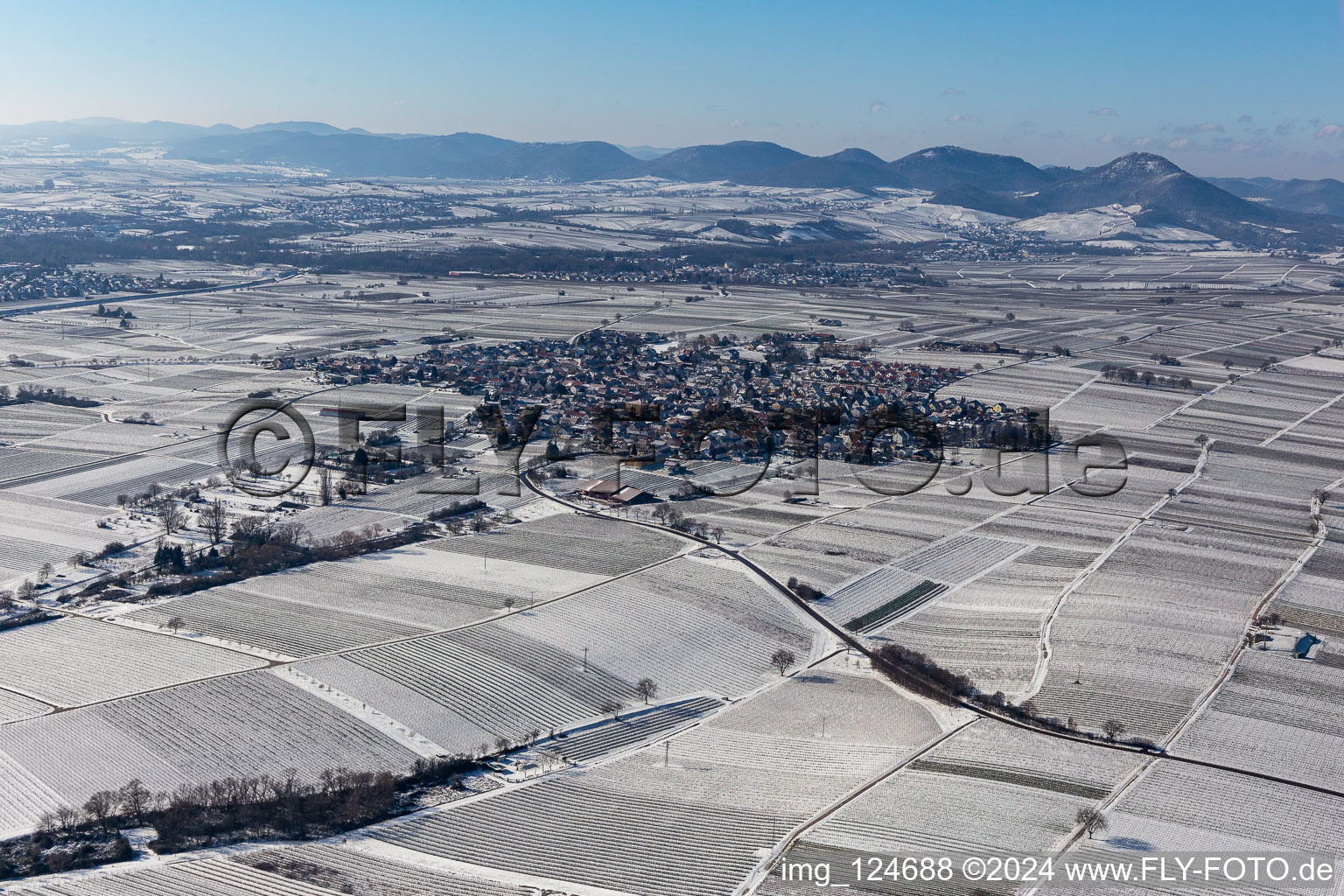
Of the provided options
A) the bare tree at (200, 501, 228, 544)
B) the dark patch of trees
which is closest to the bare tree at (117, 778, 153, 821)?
the bare tree at (200, 501, 228, 544)

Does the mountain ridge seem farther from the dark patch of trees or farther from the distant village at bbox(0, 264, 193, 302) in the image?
the dark patch of trees

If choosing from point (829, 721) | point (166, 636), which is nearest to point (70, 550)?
point (166, 636)

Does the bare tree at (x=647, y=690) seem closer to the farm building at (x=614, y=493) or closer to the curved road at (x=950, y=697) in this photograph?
the curved road at (x=950, y=697)

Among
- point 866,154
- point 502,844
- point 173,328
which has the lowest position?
point 502,844

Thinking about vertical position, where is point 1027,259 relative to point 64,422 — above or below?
above

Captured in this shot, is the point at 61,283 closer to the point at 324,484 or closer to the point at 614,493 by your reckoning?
the point at 324,484

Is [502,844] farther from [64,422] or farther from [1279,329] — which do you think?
[1279,329]
